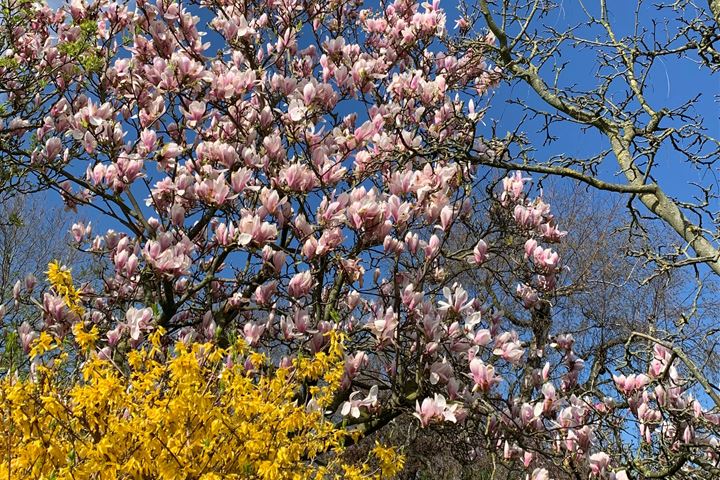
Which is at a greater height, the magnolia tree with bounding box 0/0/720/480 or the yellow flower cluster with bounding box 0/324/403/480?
the magnolia tree with bounding box 0/0/720/480

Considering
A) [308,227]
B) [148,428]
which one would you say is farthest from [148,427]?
[308,227]

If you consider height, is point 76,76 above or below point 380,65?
below

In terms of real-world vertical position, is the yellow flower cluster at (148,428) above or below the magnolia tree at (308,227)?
below

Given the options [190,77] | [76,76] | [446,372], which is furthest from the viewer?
[76,76]

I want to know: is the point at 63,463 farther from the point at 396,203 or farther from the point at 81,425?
the point at 396,203

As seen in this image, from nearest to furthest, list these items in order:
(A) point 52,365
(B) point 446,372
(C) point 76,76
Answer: (A) point 52,365
(B) point 446,372
(C) point 76,76

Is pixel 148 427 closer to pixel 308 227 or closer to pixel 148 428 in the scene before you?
pixel 148 428

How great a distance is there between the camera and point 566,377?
148 inches

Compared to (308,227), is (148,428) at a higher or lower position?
lower

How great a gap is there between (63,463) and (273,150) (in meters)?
1.88

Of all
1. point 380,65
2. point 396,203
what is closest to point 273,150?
point 396,203

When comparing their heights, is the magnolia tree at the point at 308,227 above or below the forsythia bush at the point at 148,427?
above

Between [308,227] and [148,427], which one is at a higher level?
[308,227]

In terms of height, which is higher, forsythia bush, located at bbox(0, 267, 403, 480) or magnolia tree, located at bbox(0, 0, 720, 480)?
magnolia tree, located at bbox(0, 0, 720, 480)
